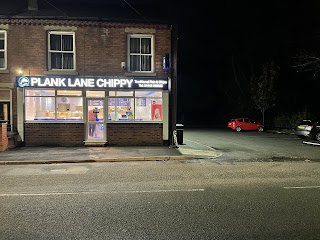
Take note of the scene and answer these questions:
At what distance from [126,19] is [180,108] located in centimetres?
4293

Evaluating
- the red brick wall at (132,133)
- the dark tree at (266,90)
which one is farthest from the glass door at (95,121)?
the dark tree at (266,90)

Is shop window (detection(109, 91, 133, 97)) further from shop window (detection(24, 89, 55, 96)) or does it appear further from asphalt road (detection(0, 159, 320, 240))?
asphalt road (detection(0, 159, 320, 240))

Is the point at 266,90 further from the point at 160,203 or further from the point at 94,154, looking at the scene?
the point at 160,203

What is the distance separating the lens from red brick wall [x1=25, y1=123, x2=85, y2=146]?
1628 centimetres

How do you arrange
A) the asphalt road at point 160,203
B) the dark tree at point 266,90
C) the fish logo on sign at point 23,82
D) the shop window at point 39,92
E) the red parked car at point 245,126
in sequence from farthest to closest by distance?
the dark tree at point 266,90, the red parked car at point 245,126, the shop window at point 39,92, the fish logo on sign at point 23,82, the asphalt road at point 160,203

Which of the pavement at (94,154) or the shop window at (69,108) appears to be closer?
the pavement at (94,154)

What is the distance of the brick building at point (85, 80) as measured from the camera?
15969mm

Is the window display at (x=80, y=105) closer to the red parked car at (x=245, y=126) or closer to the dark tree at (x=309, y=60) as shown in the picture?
the dark tree at (x=309, y=60)

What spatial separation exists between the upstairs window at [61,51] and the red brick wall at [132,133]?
13.2 feet

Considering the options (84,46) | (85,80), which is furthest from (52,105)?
(84,46)

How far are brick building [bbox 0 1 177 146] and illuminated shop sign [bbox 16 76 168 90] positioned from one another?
49 millimetres

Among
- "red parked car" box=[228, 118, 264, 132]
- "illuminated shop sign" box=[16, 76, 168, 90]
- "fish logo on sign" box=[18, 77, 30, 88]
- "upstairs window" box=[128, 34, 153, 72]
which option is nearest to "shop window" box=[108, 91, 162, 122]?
"illuminated shop sign" box=[16, 76, 168, 90]

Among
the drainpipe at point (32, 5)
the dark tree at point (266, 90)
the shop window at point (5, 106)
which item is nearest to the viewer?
the shop window at point (5, 106)

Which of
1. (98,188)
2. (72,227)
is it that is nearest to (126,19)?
(98,188)
